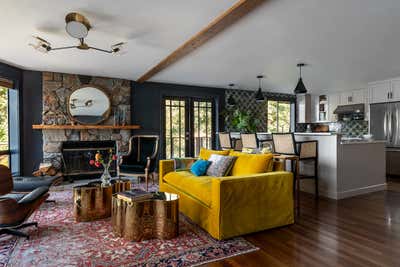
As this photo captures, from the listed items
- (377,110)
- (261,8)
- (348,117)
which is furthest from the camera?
(348,117)

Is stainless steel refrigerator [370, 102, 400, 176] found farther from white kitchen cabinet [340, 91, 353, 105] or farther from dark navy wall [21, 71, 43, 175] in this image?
dark navy wall [21, 71, 43, 175]

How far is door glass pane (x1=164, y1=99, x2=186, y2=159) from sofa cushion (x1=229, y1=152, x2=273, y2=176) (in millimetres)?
3634

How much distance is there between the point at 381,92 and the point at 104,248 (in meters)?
7.00

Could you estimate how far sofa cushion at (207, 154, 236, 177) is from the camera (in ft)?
10.4

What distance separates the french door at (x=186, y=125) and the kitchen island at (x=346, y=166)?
3.07 meters

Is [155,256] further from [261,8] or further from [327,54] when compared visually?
Result: [327,54]

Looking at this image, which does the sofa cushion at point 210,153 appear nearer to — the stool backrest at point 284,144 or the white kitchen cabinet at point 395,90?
the stool backrest at point 284,144

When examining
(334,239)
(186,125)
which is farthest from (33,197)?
(186,125)

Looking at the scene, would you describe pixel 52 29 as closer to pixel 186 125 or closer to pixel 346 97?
pixel 186 125

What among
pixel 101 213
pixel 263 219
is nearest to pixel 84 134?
pixel 101 213

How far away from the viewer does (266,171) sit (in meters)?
2.83

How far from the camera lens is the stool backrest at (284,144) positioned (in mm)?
3805

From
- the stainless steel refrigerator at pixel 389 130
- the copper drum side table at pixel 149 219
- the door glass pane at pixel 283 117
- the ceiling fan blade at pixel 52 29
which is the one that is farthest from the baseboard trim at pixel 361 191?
the ceiling fan blade at pixel 52 29

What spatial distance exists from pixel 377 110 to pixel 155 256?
6529mm
